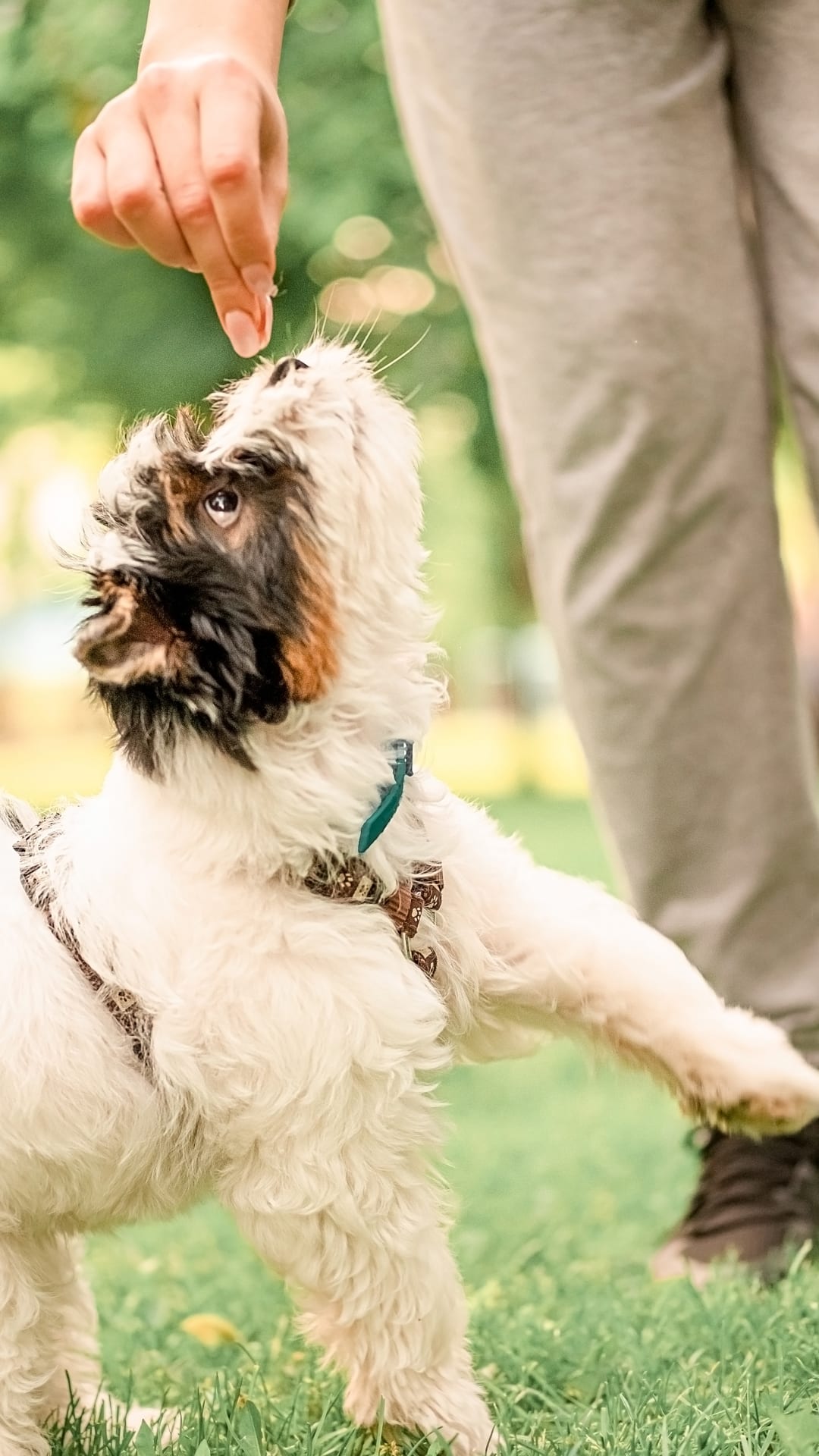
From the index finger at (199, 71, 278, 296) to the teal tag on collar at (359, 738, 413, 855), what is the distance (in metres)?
0.71

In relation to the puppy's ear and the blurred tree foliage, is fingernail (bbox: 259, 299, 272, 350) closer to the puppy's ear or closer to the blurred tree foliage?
the puppy's ear

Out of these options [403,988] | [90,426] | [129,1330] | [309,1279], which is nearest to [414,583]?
[403,988]

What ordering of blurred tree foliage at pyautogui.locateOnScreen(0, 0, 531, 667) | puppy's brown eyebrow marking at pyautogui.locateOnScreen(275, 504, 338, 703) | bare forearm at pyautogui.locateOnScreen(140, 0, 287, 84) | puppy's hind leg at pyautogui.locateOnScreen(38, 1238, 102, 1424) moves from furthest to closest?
blurred tree foliage at pyautogui.locateOnScreen(0, 0, 531, 667), puppy's hind leg at pyautogui.locateOnScreen(38, 1238, 102, 1424), bare forearm at pyautogui.locateOnScreen(140, 0, 287, 84), puppy's brown eyebrow marking at pyautogui.locateOnScreen(275, 504, 338, 703)

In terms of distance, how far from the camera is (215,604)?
7.21ft

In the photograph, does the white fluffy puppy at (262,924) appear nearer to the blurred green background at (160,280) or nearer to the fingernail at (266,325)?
the fingernail at (266,325)

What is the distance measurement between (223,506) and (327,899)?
568 millimetres

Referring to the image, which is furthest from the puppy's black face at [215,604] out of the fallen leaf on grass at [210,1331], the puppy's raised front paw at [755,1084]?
the fallen leaf on grass at [210,1331]

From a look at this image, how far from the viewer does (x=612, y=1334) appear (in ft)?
8.85

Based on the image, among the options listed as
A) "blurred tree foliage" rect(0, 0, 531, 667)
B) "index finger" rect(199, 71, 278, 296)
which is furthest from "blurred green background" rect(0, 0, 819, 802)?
"index finger" rect(199, 71, 278, 296)

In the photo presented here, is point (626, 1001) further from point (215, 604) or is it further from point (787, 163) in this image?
point (787, 163)

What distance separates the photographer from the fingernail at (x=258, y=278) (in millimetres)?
2238

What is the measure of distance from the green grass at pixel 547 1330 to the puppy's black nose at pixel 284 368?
1119 millimetres

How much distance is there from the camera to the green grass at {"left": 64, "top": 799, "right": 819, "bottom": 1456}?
88.3 inches

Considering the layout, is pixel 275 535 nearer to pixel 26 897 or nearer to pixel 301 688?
pixel 301 688
